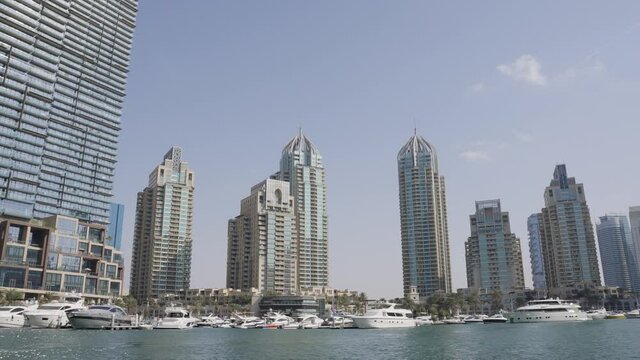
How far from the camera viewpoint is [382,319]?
440ft

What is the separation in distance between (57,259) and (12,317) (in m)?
61.2

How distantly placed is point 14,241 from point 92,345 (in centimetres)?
10165

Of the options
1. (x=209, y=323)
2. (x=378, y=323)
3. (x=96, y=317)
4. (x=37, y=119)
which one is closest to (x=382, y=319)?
(x=378, y=323)

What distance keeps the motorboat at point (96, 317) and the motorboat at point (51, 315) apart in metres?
2.93

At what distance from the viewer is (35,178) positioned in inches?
6767

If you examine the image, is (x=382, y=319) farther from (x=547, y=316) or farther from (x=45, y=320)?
(x=45, y=320)

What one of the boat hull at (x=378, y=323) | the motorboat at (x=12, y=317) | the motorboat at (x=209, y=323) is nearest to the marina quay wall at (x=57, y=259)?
the motorboat at (x=209, y=323)

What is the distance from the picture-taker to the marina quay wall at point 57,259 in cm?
14838

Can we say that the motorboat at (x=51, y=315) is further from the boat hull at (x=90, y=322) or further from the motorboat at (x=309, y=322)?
the motorboat at (x=309, y=322)

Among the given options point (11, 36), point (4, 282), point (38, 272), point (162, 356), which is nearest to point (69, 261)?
point (38, 272)

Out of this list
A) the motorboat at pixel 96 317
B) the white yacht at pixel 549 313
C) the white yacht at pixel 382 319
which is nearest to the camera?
the motorboat at pixel 96 317

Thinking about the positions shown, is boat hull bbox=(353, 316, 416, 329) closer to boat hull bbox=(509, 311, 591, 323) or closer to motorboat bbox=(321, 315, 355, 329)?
motorboat bbox=(321, 315, 355, 329)

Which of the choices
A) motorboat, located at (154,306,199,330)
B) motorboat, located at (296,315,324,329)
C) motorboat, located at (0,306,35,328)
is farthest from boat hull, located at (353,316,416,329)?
motorboat, located at (0,306,35,328)

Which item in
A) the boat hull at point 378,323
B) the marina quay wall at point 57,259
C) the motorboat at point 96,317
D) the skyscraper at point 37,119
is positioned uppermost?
the skyscraper at point 37,119
